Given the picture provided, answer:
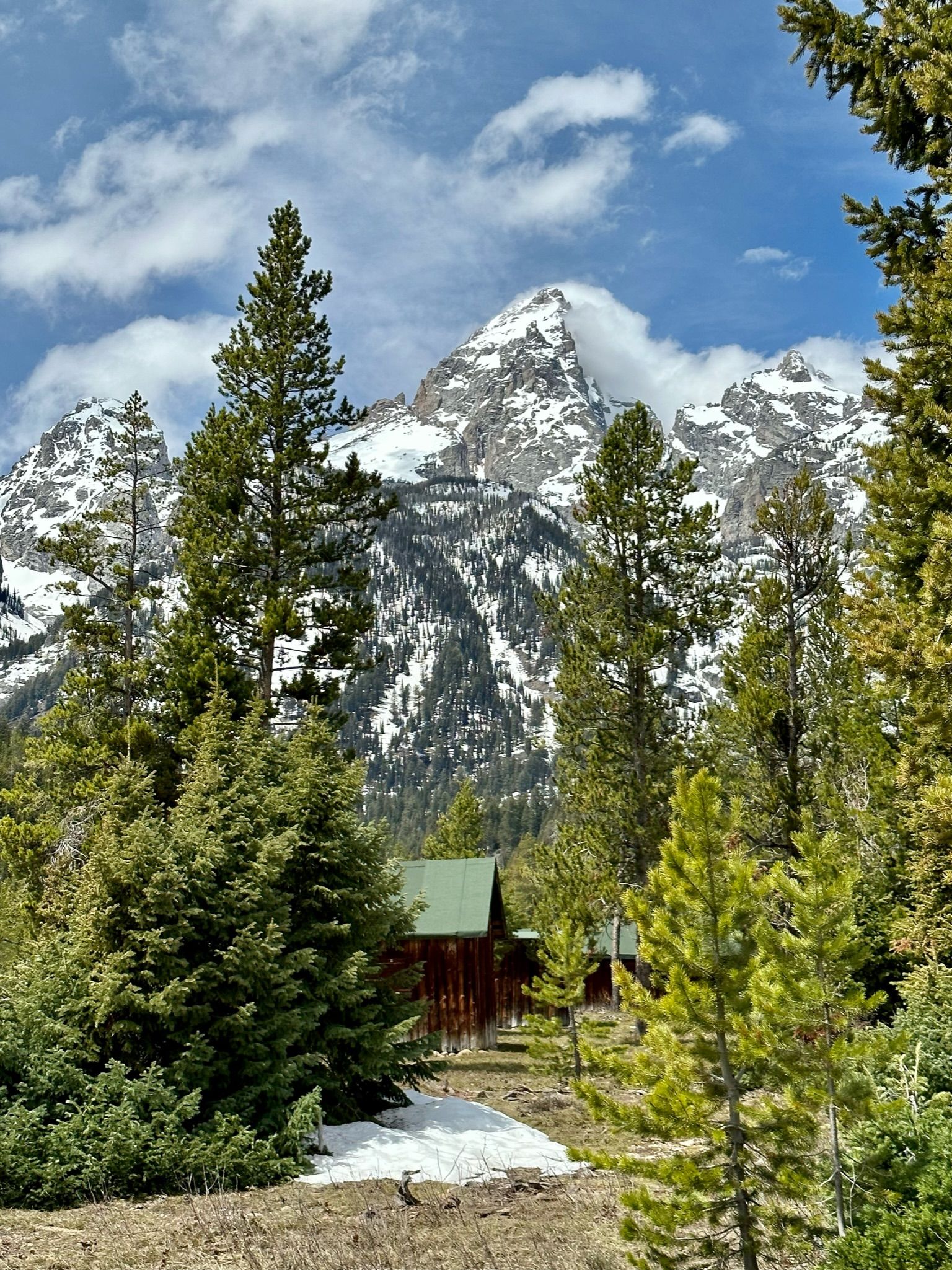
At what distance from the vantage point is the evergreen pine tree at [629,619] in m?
A: 20.8

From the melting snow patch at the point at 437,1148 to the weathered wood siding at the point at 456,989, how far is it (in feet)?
37.3

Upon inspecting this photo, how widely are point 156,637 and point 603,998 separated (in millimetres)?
26897

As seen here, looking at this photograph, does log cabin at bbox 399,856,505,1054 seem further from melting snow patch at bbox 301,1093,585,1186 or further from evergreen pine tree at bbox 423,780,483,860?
evergreen pine tree at bbox 423,780,483,860

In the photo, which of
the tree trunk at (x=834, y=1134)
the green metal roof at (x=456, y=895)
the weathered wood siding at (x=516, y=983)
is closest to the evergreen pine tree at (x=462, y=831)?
the weathered wood siding at (x=516, y=983)

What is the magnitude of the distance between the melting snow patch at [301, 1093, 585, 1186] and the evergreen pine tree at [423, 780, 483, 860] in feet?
102

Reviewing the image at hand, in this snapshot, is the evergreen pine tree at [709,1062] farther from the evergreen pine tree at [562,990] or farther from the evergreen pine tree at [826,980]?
the evergreen pine tree at [562,990]

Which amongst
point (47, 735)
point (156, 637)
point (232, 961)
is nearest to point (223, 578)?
point (156, 637)

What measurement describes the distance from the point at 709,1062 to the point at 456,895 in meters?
20.2

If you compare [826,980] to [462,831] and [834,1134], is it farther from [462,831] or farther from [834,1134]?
[462,831]

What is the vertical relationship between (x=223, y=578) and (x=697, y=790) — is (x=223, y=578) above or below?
above

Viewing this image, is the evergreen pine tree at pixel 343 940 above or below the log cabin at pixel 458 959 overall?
above

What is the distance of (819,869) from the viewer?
17.2 ft

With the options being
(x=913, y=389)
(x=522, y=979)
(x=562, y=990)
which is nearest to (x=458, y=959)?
(x=562, y=990)

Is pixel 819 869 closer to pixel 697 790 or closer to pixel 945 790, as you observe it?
pixel 697 790
